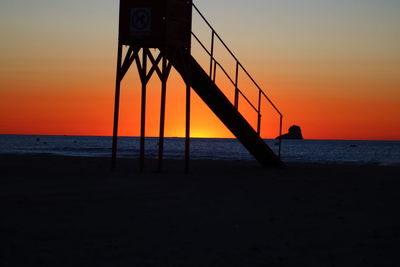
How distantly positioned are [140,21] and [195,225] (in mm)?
11704

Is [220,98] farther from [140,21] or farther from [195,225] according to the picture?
[195,225]

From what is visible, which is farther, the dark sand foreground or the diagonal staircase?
the diagonal staircase

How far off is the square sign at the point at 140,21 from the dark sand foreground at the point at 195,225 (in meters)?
6.28

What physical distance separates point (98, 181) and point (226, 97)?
701 centimetres

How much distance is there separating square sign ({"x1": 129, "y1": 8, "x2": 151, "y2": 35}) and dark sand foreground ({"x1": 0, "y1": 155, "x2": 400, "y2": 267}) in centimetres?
628

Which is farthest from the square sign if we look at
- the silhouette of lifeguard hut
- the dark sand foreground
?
the dark sand foreground

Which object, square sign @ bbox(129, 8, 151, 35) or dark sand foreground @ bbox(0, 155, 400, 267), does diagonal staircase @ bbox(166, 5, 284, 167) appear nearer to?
square sign @ bbox(129, 8, 151, 35)

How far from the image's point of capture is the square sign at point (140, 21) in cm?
1894

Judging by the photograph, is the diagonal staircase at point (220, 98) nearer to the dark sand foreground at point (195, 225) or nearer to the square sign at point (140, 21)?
the square sign at point (140, 21)

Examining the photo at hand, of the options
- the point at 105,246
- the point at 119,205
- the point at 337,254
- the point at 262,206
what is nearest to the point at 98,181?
the point at 119,205

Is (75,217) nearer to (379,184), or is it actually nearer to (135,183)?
(135,183)

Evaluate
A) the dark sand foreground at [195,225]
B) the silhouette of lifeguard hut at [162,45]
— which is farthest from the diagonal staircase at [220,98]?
the dark sand foreground at [195,225]

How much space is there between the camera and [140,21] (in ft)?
62.6

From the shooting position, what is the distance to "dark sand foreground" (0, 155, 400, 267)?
22.4ft
